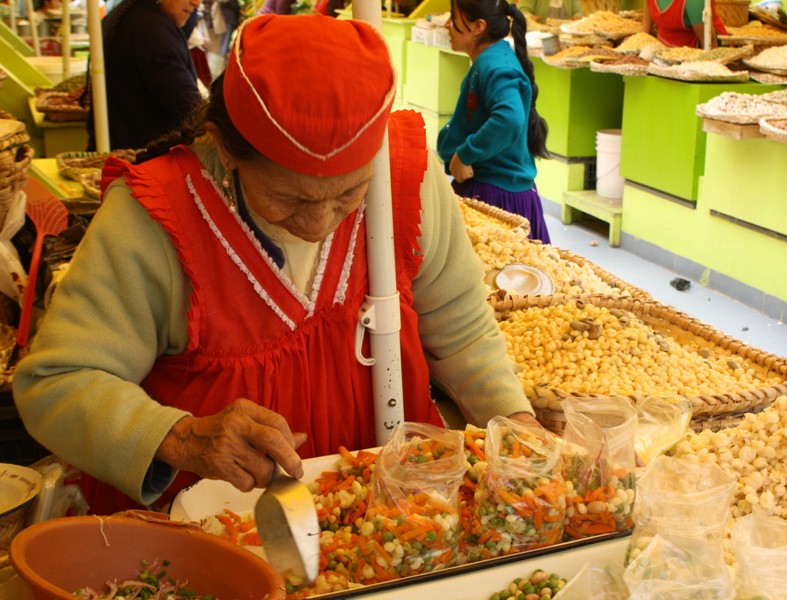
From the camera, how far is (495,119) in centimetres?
400

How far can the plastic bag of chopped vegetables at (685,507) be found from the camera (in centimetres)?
118

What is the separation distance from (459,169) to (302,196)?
3006mm

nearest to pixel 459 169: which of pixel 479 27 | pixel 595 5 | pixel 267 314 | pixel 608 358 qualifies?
pixel 479 27

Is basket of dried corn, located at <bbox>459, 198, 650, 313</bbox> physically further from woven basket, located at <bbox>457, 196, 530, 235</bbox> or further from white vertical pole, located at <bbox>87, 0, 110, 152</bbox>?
white vertical pole, located at <bbox>87, 0, 110, 152</bbox>

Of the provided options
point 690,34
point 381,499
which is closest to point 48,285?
point 381,499

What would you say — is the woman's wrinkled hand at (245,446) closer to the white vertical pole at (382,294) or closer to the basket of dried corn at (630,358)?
the white vertical pole at (382,294)

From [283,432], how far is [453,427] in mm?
716

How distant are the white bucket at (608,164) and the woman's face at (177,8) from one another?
3691 mm

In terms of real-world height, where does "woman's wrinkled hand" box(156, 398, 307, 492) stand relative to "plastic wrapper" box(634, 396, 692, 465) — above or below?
above

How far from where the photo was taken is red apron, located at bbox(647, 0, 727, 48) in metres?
6.41

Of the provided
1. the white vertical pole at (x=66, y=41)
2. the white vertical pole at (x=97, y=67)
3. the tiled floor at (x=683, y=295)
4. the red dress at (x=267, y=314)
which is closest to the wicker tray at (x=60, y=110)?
the white vertical pole at (x=66, y=41)

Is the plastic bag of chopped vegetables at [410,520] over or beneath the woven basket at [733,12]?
beneath

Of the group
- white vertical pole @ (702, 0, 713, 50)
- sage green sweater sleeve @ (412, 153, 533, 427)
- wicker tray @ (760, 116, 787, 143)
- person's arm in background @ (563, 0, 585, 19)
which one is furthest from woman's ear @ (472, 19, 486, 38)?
person's arm in background @ (563, 0, 585, 19)

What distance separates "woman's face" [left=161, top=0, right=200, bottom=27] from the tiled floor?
265 cm
